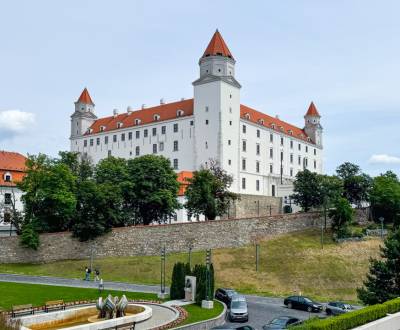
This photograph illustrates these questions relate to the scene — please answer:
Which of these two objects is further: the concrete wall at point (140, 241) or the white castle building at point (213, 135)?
the white castle building at point (213, 135)

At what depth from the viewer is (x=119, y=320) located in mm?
24016

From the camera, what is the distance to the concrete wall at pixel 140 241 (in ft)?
174

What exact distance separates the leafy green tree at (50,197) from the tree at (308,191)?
3487 centimetres

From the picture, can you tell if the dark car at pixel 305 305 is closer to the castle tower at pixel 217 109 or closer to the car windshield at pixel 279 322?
the car windshield at pixel 279 322

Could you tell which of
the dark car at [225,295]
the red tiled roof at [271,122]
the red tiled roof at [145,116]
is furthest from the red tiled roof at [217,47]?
the dark car at [225,295]

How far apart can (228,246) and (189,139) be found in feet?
105

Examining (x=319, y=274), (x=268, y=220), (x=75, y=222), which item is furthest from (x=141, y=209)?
(x=319, y=274)

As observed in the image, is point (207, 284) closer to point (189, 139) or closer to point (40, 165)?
point (40, 165)

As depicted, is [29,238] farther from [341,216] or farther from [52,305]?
[341,216]

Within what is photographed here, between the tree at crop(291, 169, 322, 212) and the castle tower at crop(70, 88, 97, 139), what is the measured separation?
51.2m

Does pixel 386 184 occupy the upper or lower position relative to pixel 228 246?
upper

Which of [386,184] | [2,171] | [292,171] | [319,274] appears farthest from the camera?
[292,171]

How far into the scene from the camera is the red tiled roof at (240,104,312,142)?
92.1 m

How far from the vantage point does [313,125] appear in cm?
11325
